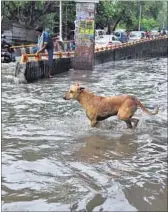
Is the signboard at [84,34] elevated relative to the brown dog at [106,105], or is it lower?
elevated

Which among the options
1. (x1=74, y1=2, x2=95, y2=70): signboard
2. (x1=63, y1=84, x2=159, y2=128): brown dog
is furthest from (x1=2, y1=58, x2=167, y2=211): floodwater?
(x1=74, y1=2, x2=95, y2=70): signboard

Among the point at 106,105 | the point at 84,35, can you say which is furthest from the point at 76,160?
the point at 84,35

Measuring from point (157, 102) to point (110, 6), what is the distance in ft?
107

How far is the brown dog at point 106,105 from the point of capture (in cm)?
834

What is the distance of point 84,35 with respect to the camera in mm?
21516

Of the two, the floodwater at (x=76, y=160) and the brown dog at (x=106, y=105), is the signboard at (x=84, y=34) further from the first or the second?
the brown dog at (x=106, y=105)

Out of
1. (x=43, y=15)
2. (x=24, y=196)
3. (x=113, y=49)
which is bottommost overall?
(x=24, y=196)

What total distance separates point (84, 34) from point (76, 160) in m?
15.4

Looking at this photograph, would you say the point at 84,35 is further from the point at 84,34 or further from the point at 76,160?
the point at 76,160

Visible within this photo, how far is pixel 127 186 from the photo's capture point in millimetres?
5566

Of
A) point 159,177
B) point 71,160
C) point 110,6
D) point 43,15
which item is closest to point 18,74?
point 71,160

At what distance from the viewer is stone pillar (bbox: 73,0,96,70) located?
2130 centimetres

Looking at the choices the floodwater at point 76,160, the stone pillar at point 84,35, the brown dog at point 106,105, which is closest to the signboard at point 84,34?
the stone pillar at point 84,35

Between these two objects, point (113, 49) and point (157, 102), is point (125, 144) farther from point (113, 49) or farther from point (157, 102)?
point (113, 49)
